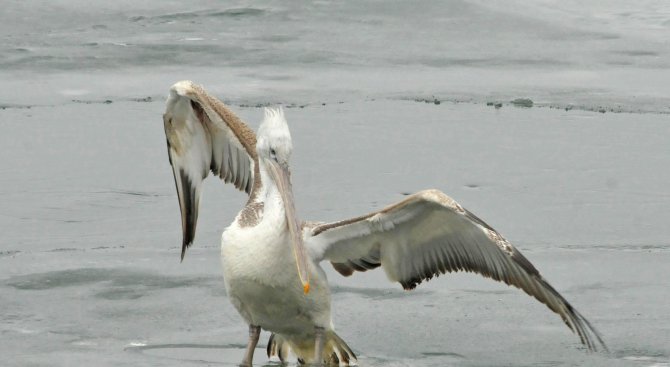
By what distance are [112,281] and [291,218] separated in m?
1.75

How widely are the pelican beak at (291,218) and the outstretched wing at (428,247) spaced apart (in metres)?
0.30

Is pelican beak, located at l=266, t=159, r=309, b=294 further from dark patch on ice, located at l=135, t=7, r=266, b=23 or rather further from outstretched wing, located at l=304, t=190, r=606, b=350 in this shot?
dark patch on ice, located at l=135, t=7, r=266, b=23

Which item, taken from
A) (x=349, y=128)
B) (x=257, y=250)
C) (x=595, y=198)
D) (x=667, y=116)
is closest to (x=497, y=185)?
(x=595, y=198)

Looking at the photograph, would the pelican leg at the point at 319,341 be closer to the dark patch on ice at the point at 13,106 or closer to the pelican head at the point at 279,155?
the pelican head at the point at 279,155

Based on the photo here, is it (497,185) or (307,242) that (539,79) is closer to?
(497,185)

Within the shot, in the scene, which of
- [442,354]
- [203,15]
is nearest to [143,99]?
[203,15]

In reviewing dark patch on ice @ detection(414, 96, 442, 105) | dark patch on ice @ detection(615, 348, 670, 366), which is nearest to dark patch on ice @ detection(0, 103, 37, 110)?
dark patch on ice @ detection(414, 96, 442, 105)

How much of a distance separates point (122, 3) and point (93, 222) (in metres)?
7.50

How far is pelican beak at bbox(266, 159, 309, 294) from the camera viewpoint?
20.8 ft

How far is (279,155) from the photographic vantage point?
21.8ft

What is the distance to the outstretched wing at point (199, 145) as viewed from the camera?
305 inches

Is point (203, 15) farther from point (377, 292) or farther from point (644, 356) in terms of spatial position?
point (644, 356)

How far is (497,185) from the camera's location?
9586mm

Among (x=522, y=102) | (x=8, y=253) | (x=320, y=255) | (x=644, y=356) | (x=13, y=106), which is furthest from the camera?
(x=522, y=102)
